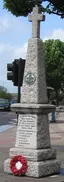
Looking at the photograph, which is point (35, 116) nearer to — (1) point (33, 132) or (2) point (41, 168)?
(1) point (33, 132)

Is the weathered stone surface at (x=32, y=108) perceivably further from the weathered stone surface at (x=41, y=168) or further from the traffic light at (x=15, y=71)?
the traffic light at (x=15, y=71)

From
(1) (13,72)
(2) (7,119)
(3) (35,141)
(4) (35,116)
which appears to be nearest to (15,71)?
(1) (13,72)

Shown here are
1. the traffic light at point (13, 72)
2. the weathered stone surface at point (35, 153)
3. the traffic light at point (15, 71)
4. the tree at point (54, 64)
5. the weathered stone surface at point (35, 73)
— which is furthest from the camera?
the tree at point (54, 64)

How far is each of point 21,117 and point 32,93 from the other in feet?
1.83

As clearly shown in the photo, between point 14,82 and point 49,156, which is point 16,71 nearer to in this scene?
point 14,82

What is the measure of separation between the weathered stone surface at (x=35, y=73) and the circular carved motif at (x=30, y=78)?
0.04 meters

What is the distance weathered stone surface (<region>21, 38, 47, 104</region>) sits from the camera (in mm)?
10195

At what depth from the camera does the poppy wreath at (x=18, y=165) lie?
985 centimetres

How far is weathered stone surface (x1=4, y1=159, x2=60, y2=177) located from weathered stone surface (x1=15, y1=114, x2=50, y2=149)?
366 mm

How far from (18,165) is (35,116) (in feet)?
3.46

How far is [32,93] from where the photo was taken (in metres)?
10.2

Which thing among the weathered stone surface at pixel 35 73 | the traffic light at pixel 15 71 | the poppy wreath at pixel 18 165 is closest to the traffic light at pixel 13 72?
the traffic light at pixel 15 71

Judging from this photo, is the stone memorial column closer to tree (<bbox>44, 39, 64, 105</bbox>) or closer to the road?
the road

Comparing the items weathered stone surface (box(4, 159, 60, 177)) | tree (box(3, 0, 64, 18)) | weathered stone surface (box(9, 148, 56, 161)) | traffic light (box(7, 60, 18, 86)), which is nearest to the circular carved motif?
weathered stone surface (box(9, 148, 56, 161))
